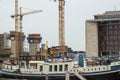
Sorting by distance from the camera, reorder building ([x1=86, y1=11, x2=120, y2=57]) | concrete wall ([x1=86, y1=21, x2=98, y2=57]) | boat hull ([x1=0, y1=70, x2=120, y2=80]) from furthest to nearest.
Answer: concrete wall ([x1=86, y1=21, x2=98, y2=57])
building ([x1=86, y1=11, x2=120, y2=57])
boat hull ([x1=0, y1=70, x2=120, y2=80])

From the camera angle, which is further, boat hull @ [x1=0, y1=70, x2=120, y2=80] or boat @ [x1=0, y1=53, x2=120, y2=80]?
boat @ [x1=0, y1=53, x2=120, y2=80]

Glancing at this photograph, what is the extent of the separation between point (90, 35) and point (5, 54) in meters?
57.9

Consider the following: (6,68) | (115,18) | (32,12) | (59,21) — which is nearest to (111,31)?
(115,18)

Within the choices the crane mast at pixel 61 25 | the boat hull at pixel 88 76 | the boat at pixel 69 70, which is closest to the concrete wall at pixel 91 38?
the crane mast at pixel 61 25

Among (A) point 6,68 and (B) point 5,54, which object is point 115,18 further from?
(A) point 6,68

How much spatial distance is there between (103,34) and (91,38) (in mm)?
6483

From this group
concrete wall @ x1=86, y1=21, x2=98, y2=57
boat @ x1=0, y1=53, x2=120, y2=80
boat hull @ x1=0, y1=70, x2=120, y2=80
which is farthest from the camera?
concrete wall @ x1=86, y1=21, x2=98, y2=57

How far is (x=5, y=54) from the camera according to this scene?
482 ft

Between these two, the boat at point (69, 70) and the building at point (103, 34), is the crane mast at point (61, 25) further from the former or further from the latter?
the building at point (103, 34)

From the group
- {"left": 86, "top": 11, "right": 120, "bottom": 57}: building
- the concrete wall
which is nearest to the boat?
{"left": 86, "top": 11, "right": 120, "bottom": 57}: building

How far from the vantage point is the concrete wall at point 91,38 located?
189 meters

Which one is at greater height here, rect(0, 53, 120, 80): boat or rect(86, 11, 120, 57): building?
rect(86, 11, 120, 57): building

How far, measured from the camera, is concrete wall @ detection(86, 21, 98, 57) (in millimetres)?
188812

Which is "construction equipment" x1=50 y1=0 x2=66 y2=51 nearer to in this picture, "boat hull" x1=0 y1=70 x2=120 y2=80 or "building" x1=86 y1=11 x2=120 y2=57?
"boat hull" x1=0 y1=70 x2=120 y2=80
